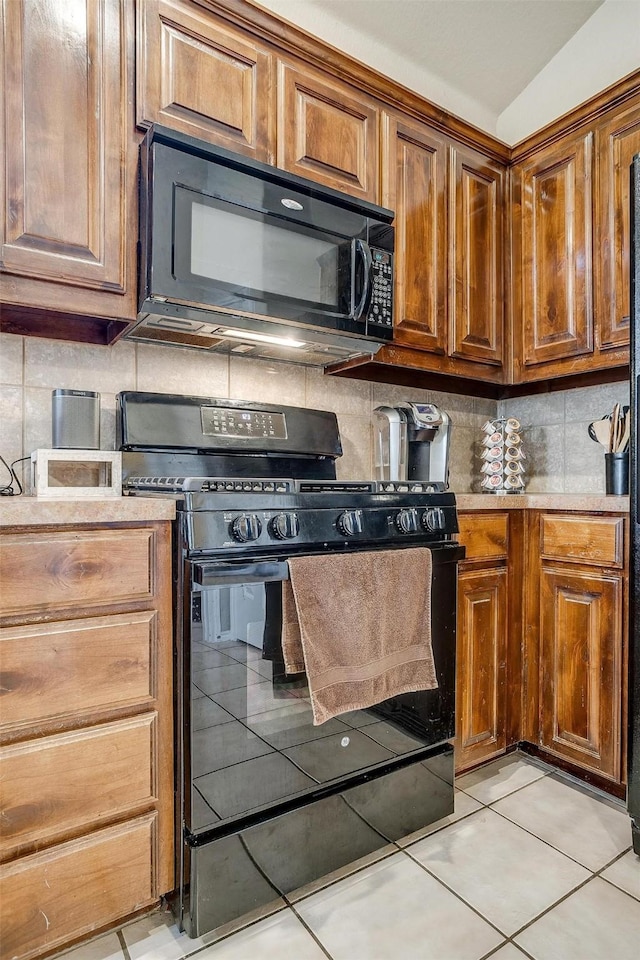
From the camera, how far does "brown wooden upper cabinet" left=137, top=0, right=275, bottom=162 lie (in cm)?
146

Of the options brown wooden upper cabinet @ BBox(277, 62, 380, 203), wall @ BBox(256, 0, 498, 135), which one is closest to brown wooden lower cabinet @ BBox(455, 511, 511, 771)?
brown wooden upper cabinet @ BBox(277, 62, 380, 203)

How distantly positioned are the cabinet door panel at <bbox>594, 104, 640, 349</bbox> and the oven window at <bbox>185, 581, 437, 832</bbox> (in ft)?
5.05

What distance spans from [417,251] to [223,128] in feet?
2.51

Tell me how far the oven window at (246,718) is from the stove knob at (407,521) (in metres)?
0.39

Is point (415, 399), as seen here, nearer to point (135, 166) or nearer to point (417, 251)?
point (417, 251)

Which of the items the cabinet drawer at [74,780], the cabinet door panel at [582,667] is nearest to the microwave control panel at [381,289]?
the cabinet door panel at [582,667]

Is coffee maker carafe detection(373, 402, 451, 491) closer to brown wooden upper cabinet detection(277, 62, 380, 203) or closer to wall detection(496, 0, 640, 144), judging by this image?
brown wooden upper cabinet detection(277, 62, 380, 203)

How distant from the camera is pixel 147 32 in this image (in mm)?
1451

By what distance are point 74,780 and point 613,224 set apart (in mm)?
2288

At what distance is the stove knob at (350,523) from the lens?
1344 mm

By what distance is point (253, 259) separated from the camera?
1.58 meters

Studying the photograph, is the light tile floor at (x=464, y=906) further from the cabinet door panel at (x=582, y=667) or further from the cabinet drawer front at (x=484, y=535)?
the cabinet drawer front at (x=484, y=535)

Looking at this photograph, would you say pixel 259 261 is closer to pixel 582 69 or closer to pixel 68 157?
pixel 68 157

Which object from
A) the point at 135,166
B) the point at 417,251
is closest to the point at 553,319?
the point at 417,251
